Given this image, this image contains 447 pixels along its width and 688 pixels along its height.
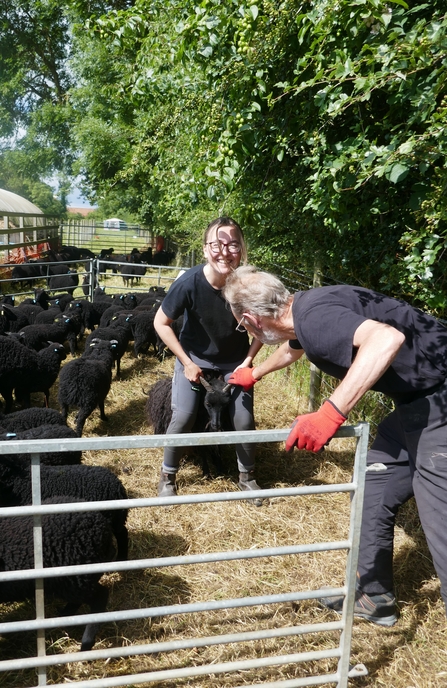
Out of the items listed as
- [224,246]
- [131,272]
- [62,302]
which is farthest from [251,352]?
[131,272]

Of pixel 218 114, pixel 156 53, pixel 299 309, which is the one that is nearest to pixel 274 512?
pixel 299 309

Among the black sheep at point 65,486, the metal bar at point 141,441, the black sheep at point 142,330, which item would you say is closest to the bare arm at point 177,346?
the black sheep at point 65,486

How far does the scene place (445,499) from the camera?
7.80 feet

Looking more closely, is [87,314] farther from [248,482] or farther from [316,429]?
[316,429]

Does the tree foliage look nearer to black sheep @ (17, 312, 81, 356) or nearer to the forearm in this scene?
the forearm

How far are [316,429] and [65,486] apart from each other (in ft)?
6.56

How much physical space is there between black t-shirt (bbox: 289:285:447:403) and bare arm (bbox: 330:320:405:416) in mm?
116

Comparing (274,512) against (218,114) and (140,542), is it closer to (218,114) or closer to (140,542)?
(140,542)

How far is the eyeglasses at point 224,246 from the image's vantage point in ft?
12.1

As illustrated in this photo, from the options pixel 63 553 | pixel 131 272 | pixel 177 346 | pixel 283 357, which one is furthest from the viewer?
pixel 131 272

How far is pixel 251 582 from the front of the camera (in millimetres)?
3350

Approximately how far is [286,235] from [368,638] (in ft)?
15.6

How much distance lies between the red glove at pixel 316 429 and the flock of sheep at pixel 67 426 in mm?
1310

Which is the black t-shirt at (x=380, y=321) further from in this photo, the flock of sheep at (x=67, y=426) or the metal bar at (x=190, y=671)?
the flock of sheep at (x=67, y=426)
